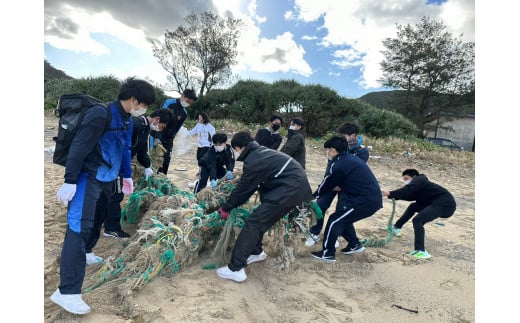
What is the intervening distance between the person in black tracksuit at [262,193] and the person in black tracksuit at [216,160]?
5.27ft

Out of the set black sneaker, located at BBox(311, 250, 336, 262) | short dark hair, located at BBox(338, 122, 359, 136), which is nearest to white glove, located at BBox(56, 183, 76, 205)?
black sneaker, located at BBox(311, 250, 336, 262)

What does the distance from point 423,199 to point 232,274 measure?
270 cm

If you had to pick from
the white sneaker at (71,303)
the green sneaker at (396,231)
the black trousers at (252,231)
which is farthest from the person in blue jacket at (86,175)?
the green sneaker at (396,231)

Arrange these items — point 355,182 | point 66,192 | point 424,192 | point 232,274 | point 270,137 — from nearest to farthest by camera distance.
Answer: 1. point 66,192
2. point 232,274
3. point 355,182
4. point 424,192
5. point 270,137

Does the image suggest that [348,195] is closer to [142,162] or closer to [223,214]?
[223,214]

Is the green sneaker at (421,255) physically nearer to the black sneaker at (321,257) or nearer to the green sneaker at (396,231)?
the green sneaker at (396,231)

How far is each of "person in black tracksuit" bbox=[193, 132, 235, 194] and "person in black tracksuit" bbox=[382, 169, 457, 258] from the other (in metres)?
2.28

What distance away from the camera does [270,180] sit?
10.4 ft

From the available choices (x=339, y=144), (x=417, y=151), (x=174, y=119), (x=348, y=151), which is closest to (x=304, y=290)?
(x=339, y=144)

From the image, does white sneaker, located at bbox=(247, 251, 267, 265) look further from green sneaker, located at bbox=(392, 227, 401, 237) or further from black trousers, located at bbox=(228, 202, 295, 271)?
green sneaker, located at bbox=(392, 227, 401, 237)

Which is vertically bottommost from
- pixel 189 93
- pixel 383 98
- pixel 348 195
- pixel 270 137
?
pixel 348 195

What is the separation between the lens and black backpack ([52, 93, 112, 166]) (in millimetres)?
2443

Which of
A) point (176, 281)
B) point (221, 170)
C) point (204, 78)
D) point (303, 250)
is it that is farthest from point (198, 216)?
point (204, 78)

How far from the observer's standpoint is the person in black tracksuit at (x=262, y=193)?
3.04m
